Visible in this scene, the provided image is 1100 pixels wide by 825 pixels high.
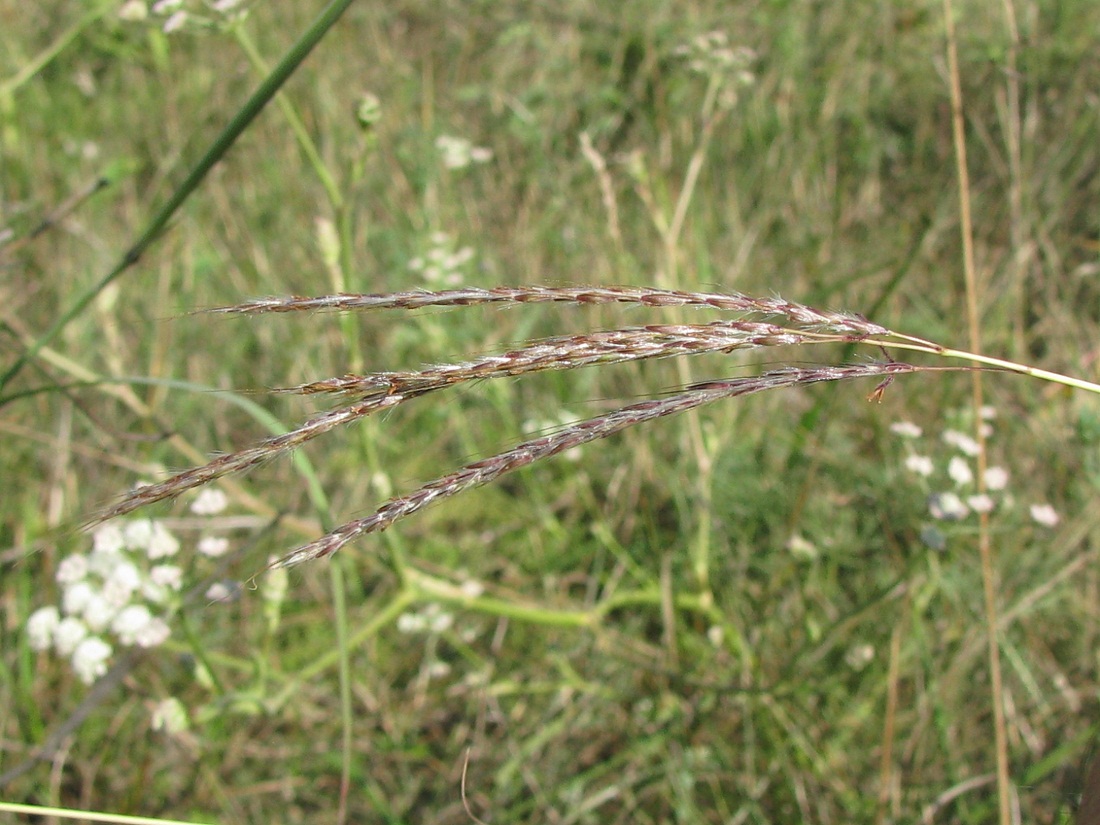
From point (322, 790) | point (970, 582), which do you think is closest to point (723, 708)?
point (970, 582)

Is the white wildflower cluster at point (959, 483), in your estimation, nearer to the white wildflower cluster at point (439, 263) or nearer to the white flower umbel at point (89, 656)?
the white wildflower cluster at point (439, 263)

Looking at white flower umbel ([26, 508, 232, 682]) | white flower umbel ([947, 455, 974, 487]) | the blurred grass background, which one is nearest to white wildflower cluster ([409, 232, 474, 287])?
the blurred grass background

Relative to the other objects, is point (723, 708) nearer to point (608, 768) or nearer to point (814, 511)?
point (608, 768)

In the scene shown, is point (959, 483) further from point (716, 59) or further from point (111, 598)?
point (111, 598)

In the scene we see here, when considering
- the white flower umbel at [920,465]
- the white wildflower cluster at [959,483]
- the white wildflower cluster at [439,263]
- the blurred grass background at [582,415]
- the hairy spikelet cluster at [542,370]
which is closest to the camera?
the hairy spikelet cluster at [542,370]

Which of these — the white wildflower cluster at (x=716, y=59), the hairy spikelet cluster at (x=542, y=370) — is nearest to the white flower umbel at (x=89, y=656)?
the hairy spikelet cluster at (x=542, y=370)

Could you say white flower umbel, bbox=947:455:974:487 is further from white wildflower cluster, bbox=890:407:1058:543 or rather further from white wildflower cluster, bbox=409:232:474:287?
white wildflower cluster, bbox=409:232:474:287

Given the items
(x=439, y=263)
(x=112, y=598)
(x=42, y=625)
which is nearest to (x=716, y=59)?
(x=439, y=263)
